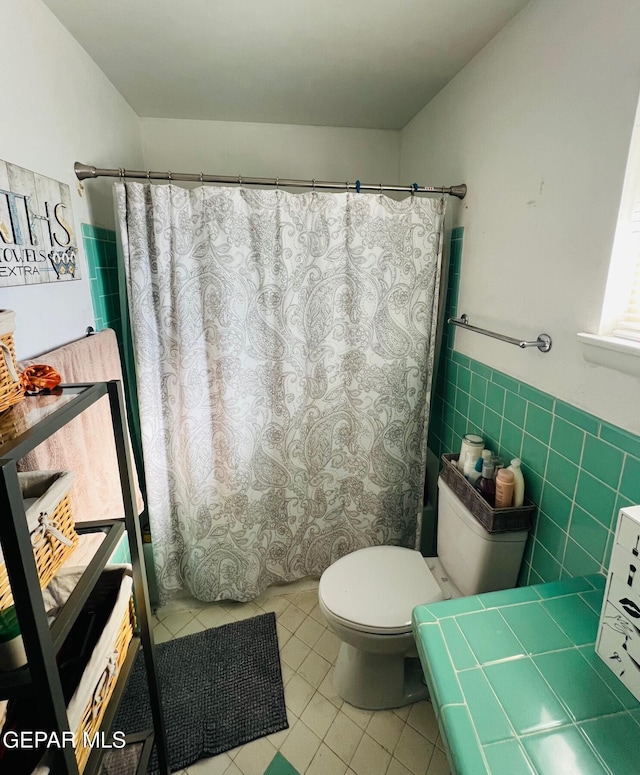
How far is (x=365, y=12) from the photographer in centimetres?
121

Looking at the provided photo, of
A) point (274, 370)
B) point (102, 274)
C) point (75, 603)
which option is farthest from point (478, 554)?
point (102, 274)

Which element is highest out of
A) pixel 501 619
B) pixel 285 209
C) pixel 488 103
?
pixel 488 103

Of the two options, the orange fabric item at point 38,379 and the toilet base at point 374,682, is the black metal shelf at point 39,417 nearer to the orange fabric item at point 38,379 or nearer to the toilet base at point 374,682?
the orange fabric item at point 38,379

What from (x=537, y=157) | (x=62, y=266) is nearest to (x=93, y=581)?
(x=62, y=266)

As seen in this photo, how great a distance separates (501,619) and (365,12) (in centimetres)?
168

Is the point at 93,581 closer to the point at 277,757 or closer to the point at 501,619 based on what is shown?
the point at 501,619

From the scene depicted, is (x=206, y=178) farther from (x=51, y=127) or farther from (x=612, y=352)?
(x=612, y=352)

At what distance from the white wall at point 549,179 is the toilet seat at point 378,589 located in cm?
81

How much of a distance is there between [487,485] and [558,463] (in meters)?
0.24

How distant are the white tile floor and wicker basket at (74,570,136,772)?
0.70m

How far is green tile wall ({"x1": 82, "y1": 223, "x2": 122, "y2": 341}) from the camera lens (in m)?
1.50

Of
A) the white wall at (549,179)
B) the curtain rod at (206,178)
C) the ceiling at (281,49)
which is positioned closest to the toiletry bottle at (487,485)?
the white wall at (549,179)

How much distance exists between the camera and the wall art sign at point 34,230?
991mm

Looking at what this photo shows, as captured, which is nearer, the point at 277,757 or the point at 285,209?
the point at 277,757
